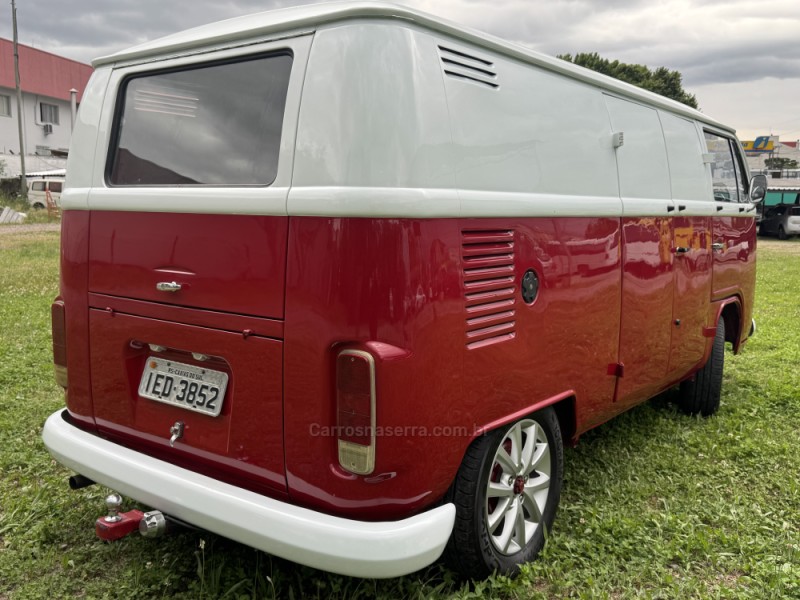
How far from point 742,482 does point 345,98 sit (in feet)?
10.5

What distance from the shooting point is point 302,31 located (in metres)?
2.44

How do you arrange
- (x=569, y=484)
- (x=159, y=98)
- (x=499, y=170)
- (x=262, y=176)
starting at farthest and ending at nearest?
(x=569, y=484), (x=159, y=98), (x=499, y=170), (x=262, y=176)

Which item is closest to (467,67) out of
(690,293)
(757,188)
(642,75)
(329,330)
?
(329,330)

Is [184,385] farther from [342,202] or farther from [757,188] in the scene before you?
[757,188]

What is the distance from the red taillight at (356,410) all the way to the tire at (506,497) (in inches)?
20.0

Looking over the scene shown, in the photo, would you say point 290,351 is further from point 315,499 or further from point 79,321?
point 79,321

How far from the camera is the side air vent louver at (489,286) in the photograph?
253cm

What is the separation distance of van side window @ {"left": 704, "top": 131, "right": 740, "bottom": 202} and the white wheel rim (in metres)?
2.74

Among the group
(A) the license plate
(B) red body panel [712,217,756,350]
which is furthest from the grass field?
(B) red body panel [712,217,756,350]

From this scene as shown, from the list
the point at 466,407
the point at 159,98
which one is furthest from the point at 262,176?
the point at 466,407

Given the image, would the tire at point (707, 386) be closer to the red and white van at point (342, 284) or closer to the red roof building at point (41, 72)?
the red and white van at point (342, 284)

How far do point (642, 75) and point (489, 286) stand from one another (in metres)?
43.8

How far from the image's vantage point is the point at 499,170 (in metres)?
2.68

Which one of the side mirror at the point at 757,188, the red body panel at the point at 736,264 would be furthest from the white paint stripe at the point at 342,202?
the side mirror at the point at 757,188
